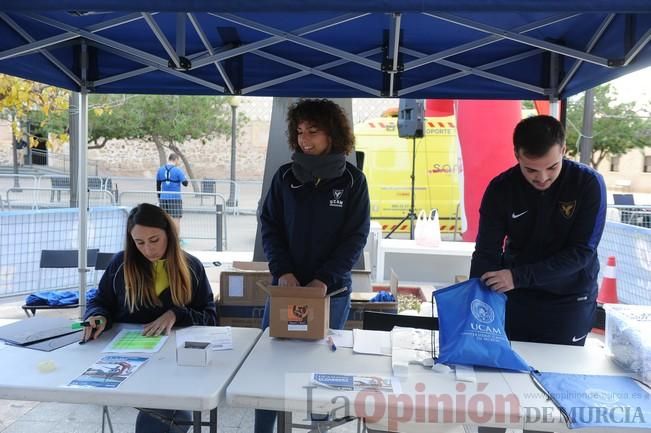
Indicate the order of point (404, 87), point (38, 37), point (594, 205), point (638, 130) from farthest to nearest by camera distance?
point (638, 130) < point (404, 87) < point (38, 37) < point (594, 205)

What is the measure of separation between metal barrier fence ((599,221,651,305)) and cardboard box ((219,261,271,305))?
3.66 meters

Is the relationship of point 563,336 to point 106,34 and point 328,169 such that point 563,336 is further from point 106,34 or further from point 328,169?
point 106,34

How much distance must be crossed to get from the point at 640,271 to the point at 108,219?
211 inches

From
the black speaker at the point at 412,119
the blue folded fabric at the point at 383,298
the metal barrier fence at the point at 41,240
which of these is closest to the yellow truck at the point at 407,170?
the black speaker at the point at 412,119

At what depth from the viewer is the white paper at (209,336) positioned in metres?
2.10

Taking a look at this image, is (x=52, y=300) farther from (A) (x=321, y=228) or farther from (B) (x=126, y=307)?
(A) (x=321, y=228)

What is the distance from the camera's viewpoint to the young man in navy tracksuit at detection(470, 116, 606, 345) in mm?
2037

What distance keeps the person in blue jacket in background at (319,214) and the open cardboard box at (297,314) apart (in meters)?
0.20

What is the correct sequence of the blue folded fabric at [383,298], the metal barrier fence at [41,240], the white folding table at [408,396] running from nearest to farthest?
the white folding table at [408,396] < the blue folded fabric at [383,298] < the metal barrier fence at [41,240]

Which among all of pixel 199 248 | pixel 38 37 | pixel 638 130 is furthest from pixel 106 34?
pixel 638 130

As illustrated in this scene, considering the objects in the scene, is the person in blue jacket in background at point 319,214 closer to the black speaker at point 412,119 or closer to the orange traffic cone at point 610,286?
the orange traffic cone at point 610,286

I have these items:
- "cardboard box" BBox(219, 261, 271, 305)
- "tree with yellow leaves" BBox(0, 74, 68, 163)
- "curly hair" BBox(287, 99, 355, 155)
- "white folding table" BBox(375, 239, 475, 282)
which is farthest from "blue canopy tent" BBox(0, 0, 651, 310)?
"white folding table" BBox(375, 239, 475, 282)

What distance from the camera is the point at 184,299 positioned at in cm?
243

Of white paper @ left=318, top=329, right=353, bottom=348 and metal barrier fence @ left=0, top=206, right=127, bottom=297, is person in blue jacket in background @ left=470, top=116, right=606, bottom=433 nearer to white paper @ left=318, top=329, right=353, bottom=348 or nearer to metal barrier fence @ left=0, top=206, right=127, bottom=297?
white paper @ left=318, top=329, right=353, bottom=348
